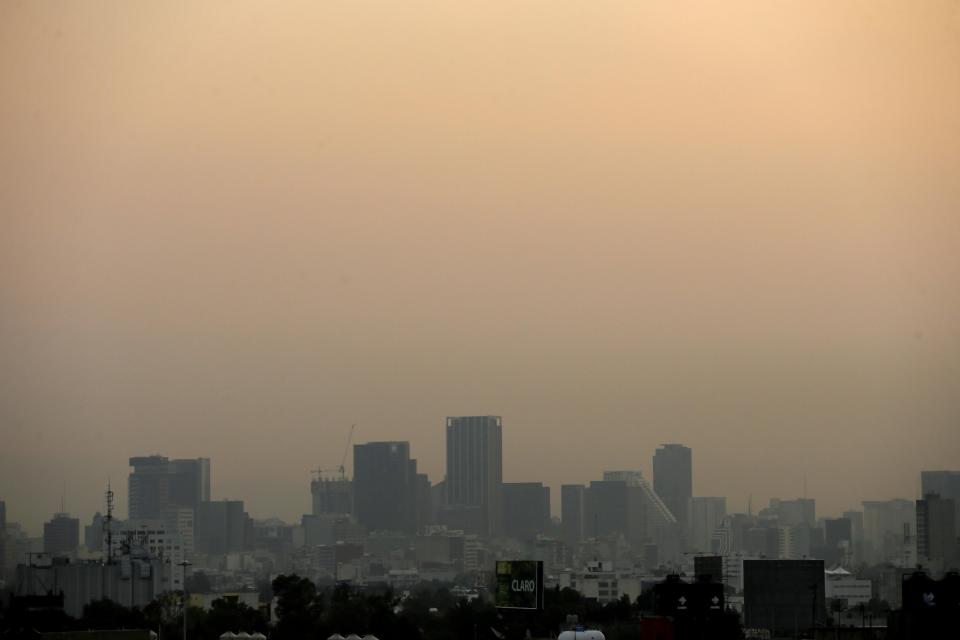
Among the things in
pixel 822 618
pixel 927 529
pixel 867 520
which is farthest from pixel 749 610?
pixel 867 520

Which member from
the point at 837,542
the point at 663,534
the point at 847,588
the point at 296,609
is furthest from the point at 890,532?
the point at 296,609

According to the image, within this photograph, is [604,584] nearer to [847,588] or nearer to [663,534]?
[847,588]

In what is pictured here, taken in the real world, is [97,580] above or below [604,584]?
above

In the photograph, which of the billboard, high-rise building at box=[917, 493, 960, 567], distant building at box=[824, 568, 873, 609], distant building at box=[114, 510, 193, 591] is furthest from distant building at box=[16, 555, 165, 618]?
high-rise building at box=[917, 493, 960, 567]

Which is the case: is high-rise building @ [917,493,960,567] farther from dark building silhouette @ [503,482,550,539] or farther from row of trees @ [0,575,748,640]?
dark building silhouette @ [503,482,550,539]

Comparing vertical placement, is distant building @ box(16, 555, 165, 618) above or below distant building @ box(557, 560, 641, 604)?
above
